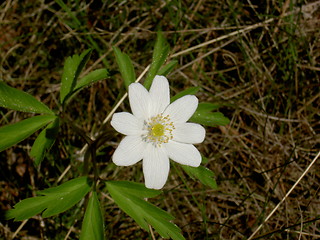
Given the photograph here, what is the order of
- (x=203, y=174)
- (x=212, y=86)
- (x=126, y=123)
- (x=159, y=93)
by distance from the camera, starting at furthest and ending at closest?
(x=212, y=86) → (x=203, y=174) → (x=159, y=93) → (x=126, y=123)

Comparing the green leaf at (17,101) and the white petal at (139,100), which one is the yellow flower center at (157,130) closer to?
the white petal at (139,100)

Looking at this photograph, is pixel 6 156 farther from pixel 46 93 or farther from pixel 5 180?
pixel 46 93

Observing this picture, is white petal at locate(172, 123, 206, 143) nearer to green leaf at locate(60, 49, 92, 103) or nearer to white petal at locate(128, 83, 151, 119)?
white petal at locate(128, 83, 151, 119)

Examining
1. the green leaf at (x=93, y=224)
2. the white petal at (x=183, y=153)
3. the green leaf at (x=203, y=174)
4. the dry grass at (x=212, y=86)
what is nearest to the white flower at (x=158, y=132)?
the white petal at (x=183, y=153)

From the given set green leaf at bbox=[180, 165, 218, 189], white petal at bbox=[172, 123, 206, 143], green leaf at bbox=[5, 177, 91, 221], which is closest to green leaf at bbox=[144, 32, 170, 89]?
white petal at bbox=[172, 123, 206, 143]

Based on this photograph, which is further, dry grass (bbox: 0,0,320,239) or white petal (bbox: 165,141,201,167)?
dry grass (bbox: 0,0,320,239)

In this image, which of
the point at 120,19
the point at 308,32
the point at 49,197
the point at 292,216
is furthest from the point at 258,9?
the point at 49,197

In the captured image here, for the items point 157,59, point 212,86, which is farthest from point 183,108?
point 212,86

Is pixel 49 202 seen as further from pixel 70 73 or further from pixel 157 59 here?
pixel 157 59
